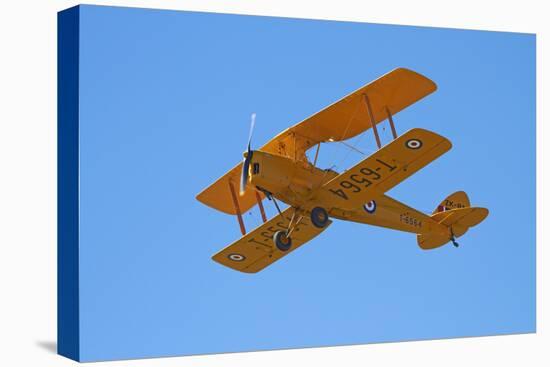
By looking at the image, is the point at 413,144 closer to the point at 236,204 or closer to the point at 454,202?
the point at 236,204

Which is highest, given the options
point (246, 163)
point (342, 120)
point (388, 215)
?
point (342, 120)

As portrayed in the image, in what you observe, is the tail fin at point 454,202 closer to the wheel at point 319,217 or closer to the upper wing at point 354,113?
the upper wing at point 354,113

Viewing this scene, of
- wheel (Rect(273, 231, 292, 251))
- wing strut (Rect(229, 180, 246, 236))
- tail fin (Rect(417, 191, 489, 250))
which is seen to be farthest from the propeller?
tail fin (Rect(417, 191, 489, 250))

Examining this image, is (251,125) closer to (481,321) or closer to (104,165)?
(104,165)

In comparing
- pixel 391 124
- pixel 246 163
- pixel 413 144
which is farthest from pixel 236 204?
pixel 413 144

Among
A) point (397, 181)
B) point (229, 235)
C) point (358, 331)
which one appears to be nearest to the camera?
point (397, 181)

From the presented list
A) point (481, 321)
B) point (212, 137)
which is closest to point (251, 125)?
point (212, 137)

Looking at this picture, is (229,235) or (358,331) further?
(358,331)

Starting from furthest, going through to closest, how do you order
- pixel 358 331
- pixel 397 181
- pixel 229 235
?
1. pixel 358 331
2. pixel 229 235
3. pixel 397 181
